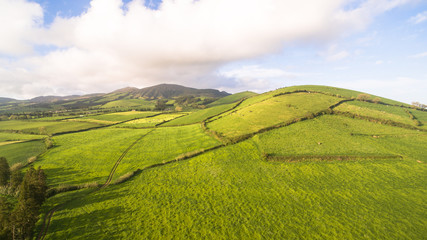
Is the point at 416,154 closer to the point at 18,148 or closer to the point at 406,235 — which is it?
the point at 406,235

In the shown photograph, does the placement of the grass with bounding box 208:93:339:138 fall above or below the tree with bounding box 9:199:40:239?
above

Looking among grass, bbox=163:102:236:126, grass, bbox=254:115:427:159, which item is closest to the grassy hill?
grass, bbox=254:115:427:159

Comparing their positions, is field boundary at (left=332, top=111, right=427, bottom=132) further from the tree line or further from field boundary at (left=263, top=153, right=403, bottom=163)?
the tree line

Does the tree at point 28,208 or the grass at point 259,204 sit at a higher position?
the tree at point 28,208

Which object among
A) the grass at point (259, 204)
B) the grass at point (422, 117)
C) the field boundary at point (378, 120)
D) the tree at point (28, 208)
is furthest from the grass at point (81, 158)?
the grass at point (422, 117)

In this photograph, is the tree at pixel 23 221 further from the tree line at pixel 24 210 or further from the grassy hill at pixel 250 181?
the grassy hill at pixel 250 181

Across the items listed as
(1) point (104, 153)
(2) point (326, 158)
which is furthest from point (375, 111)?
(1) point (104, 153)

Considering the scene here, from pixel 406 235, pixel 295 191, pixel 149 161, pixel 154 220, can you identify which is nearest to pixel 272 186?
pixel 295 191
